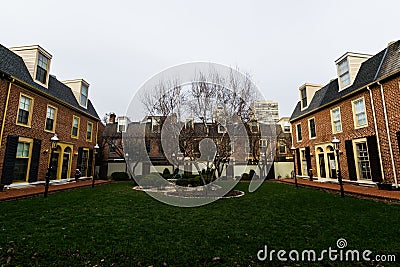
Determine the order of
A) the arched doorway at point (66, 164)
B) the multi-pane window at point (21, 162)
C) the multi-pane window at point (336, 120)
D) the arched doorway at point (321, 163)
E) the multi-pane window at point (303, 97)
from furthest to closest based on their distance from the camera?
1. the multi-pane window at point (303, 97)
2. the arched doorway at point (321, 163)
3. the arched doorway at point (66, 164)
4. the multi-pane window at point (336, 120)
5. the multi-pane window at point (21, 162)

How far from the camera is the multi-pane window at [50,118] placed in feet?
41.1

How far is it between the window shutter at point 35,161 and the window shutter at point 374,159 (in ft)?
59.6

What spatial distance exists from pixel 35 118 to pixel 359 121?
720 inches

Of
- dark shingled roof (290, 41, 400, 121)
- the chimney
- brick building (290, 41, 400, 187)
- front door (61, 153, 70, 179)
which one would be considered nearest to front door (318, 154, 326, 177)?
brick building (290, 41, 400, 187)

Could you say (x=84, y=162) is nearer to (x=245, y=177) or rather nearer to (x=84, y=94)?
(x=84, y=94)

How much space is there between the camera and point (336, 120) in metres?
13.2

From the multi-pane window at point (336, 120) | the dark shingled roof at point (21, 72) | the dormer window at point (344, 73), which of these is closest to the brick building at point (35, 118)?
the dark shingled roof at point (21, 72)

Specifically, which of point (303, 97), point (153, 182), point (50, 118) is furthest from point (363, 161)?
point (50, 118)

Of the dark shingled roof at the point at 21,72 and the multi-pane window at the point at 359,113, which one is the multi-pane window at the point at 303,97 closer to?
the multi-pane window at the point at 359,113

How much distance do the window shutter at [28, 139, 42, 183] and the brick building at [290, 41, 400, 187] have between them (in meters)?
18.1

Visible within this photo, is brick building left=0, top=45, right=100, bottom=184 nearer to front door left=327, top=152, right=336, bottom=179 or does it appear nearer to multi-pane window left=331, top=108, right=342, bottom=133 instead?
multi-pane window left=331, top=108, right=342, bottom=133

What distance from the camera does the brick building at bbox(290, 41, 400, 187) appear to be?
9.64m

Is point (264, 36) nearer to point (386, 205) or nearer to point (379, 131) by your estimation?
point (379, 131)

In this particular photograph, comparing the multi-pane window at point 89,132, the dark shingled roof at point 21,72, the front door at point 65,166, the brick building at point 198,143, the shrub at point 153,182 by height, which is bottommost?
the shrub at point 153,182
